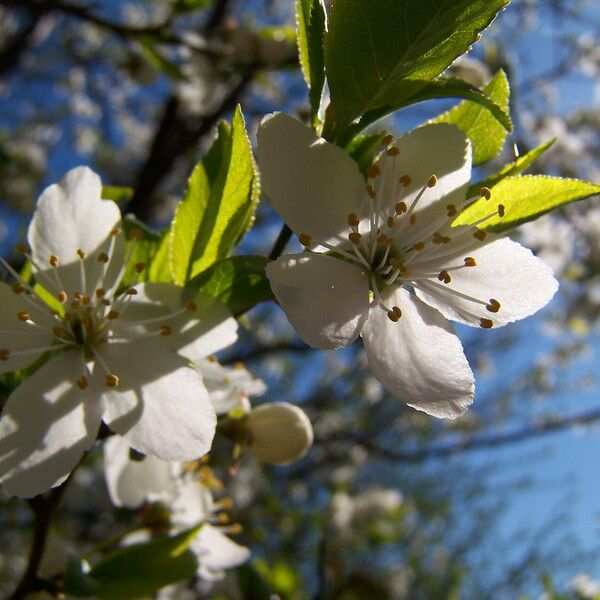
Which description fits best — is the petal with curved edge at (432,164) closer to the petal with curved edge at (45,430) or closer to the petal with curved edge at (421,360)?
the petal with curved edge at (421,360)

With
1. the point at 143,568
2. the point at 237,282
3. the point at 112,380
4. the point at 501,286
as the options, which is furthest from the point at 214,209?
the point at 143,568

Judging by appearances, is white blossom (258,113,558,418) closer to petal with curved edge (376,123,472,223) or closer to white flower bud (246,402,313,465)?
petal with curved edge (376,123,472,223)

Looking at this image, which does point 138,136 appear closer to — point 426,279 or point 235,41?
point 235,41

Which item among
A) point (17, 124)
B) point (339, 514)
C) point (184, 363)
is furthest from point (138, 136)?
point (184, 363)

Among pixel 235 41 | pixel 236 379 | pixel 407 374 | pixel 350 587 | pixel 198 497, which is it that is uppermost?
pixel 407 374

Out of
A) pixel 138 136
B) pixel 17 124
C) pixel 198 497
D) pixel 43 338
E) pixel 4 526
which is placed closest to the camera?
pixel 43 338

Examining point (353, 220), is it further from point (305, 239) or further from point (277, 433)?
point (277, 433)

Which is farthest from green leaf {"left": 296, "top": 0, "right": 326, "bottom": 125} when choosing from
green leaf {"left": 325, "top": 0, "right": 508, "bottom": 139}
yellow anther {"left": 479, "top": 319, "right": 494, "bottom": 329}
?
yellow anther {"left": 479, "top": 319, "right": 494, "bottom": 329}
